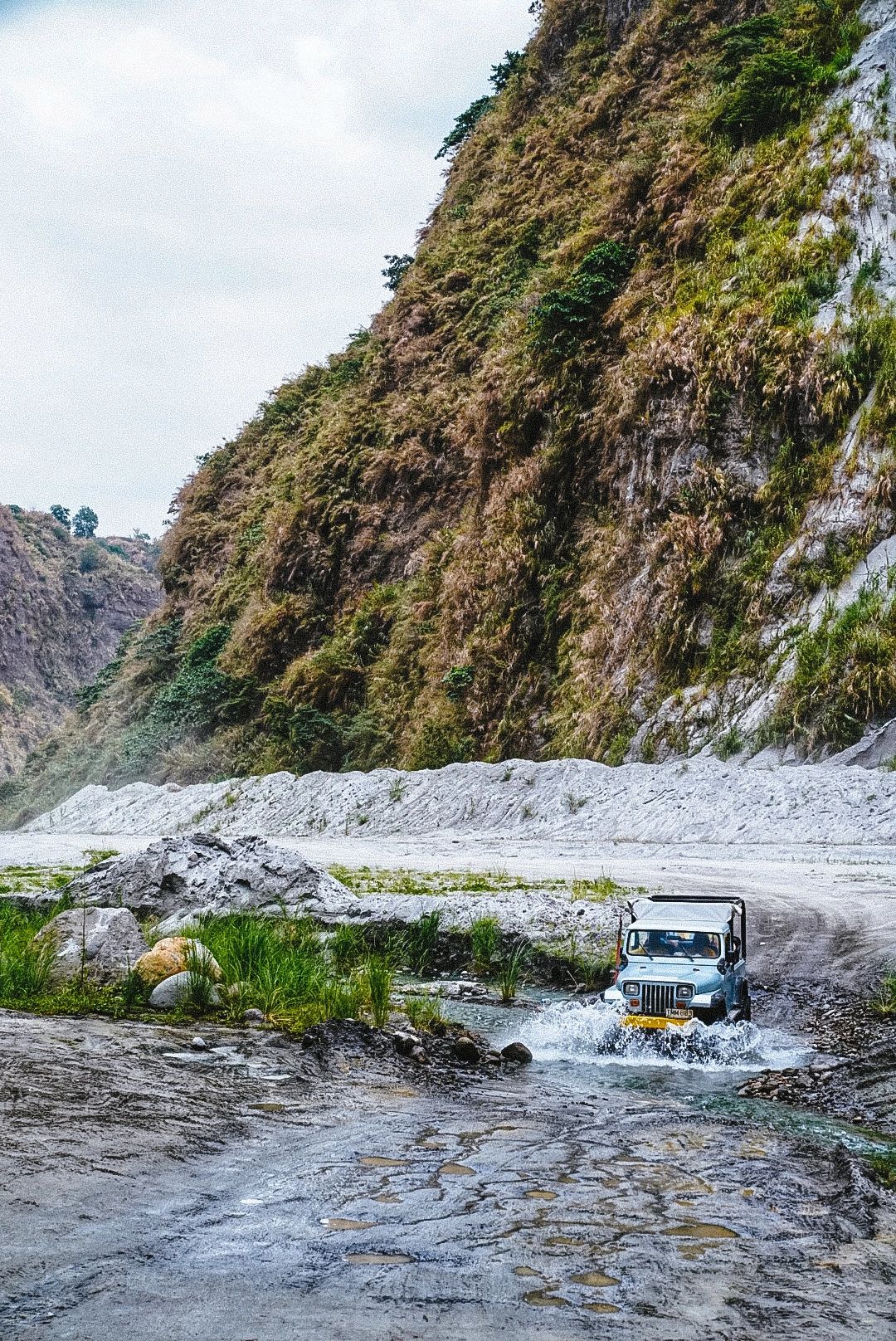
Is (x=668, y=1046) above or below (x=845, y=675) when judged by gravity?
below

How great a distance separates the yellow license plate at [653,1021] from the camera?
10544 millimetres

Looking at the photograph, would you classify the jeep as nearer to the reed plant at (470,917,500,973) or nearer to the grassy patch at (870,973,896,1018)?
the grassy patch at (870,973,896,1018)

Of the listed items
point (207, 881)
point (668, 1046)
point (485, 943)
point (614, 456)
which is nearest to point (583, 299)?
point (614, 456)

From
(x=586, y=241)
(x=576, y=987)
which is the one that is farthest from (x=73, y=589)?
(x=576, y=987)

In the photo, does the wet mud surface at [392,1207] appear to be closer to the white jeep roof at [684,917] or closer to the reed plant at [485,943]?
the white jeep roof at [684,917]

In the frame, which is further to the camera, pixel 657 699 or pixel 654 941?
pixel 657 699

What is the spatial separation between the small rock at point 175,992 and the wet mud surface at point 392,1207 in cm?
118

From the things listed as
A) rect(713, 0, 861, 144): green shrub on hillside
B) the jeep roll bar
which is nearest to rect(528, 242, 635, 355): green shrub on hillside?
rect(713, 0, 861, 144): green shrub on hillside

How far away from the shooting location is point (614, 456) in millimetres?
34656

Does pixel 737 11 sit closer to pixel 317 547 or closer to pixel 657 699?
pixel 317 547

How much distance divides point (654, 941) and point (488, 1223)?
6.30 meters

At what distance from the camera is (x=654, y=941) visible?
448 inches

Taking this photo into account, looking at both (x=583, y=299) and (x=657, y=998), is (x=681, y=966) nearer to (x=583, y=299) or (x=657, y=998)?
(x=657, y=998)

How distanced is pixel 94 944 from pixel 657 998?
18.6 feet
